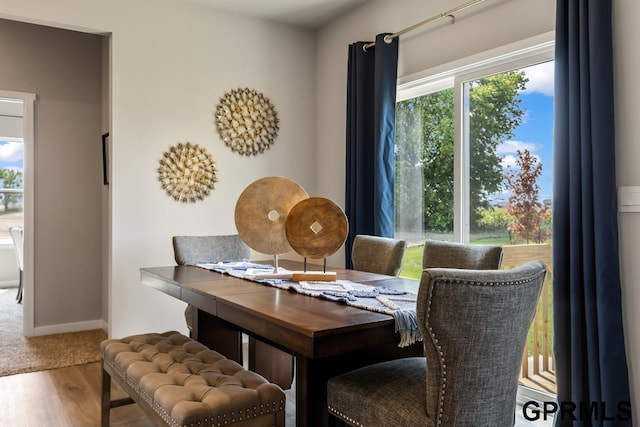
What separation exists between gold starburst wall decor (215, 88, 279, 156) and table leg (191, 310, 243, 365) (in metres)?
1.91

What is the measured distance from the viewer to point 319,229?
237 centimetres

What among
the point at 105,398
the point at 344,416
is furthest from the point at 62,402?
the point at 344,416

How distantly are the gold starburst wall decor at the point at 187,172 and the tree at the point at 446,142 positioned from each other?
59.7 inches

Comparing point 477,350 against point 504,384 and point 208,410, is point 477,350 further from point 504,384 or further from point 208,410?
point 208,410

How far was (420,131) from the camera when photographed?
144 inches

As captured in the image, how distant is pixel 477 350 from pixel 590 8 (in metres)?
1.79

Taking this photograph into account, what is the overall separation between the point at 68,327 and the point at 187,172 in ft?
6.23

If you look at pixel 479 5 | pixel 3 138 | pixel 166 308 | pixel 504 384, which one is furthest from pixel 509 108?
pixel 3 138

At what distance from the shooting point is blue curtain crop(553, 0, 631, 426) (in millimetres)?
2244

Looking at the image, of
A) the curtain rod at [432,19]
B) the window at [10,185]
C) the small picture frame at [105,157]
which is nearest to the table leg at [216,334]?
the curtain rod at [432,19]

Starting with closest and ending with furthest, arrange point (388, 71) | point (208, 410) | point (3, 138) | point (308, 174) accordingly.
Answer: point (208, 410) → point (388, 71) → point (308, 174) → point (3, 138)

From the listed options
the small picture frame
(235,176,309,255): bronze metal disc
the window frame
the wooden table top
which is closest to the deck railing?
the window frame

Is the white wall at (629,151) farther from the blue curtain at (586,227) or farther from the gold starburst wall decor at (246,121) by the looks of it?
the gold starburst wall decor at (246,121)

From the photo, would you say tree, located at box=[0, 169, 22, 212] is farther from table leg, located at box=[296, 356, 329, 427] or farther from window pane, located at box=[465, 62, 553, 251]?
table leg, located at box=[296, 356, 329, 427]
